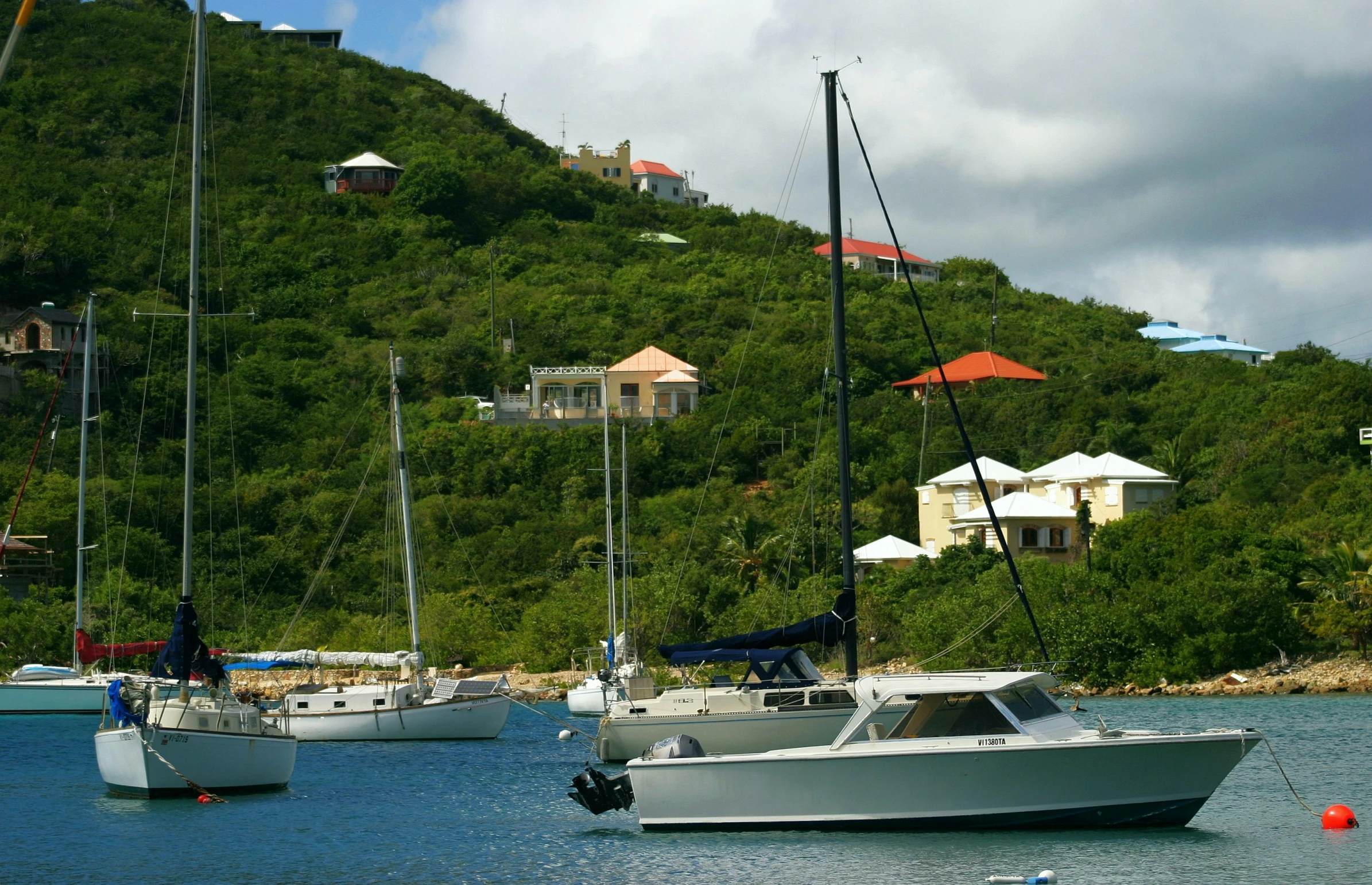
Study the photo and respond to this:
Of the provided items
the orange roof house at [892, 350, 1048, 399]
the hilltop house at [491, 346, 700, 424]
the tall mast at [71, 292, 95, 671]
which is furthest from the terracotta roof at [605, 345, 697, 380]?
the tall mast at [71, 292, 95, 671]

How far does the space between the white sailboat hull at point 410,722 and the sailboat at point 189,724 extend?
42.1 ft

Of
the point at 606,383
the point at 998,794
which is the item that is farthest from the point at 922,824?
the point at 606,383

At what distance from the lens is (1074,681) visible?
172 ft

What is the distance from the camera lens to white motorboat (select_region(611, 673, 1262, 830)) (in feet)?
68.0

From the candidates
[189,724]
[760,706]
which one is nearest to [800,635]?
[760,706]

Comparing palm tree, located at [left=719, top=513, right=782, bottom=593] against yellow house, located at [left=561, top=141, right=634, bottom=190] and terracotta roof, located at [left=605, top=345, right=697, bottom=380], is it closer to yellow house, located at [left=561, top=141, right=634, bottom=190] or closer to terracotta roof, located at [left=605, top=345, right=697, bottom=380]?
terracotta roof, located at [left=605, top=345, right=697, bottom=380]

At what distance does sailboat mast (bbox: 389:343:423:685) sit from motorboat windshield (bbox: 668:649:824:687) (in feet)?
47.9

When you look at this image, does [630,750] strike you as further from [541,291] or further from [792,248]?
[792,248]

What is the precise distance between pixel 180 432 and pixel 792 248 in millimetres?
60900

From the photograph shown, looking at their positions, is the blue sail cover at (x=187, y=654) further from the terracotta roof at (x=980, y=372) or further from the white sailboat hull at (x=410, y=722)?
the terracotta roof at (x=980, y=372)

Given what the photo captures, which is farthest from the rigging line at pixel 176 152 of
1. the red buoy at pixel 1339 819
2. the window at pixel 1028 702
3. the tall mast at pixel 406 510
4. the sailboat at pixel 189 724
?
the red buoy at pixel 1339 819

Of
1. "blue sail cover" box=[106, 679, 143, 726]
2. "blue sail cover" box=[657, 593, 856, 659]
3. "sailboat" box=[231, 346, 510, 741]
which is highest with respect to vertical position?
"blue sail cover" box=[657, 593, 856, 659]

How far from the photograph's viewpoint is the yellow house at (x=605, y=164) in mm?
153087

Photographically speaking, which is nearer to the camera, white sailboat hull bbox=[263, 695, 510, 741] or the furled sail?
white sailboat hull bbox=[263, 695, 510, 741]
